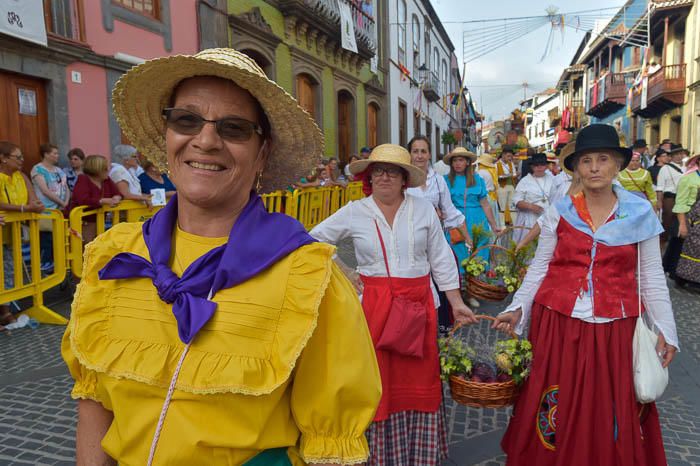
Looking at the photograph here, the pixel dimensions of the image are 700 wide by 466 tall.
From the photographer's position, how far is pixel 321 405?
135 centimetres

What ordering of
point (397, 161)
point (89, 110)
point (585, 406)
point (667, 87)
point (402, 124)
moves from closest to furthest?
1. point (585, 406)
2. point (397, 161)
3. point (89, 110)
4. point (667, 87)
5. point (402, 124)

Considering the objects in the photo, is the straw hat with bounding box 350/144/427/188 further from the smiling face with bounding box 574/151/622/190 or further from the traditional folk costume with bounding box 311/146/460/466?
the smiling face with bounding box 574/151/622/190

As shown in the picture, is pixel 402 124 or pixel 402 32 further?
pixel 402 124

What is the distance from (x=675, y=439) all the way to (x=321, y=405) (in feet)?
10.4

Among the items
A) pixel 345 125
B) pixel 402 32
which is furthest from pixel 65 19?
pixel 402 32

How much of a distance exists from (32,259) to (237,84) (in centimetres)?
537

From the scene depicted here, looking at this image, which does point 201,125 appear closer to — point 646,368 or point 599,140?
point 599,140

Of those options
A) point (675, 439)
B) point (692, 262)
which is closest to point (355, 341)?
point (675, 439)

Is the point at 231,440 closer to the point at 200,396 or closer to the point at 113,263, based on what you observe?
the point at 200,396

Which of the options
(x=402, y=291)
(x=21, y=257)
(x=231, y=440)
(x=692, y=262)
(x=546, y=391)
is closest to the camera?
(x=231, y=440)

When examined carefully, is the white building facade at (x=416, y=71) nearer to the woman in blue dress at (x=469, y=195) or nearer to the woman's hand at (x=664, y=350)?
the woman in blue dress at (x=469, y=195)

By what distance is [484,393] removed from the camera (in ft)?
9.18

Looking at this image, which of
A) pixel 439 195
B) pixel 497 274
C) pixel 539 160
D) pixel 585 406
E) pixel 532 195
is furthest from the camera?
pixel 539 160

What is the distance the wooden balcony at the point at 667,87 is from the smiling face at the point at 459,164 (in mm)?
20134
